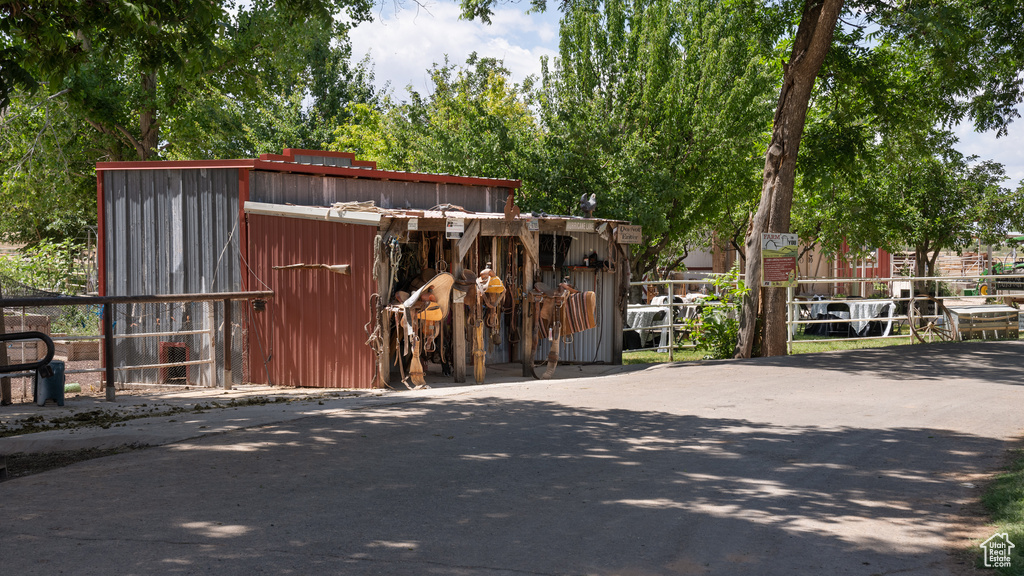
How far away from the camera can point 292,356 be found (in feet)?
40.6

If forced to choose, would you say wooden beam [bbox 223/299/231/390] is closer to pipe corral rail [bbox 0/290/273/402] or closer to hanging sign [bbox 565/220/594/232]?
pipe corral rail [bbox 0/290/273/402]

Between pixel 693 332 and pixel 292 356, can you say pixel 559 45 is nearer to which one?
pixel 693 332

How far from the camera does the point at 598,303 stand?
48.1 feet

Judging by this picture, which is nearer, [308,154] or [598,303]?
[598,303]

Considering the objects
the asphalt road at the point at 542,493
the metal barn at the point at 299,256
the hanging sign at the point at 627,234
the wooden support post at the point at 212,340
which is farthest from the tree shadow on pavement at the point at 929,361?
the wooden support post at the point at 212,340

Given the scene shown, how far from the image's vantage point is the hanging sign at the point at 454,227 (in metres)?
11.7

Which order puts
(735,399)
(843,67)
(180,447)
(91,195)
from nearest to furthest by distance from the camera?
1. (180,447)
2. (735,399)
3. (843,67)
4. (91,195)

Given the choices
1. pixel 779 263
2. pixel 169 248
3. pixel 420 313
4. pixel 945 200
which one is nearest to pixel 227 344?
pixel 169 248

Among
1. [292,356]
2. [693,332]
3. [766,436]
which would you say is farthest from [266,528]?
[693,332]

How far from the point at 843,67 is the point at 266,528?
1431cm

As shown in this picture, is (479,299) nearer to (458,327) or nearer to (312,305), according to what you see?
(458,327)

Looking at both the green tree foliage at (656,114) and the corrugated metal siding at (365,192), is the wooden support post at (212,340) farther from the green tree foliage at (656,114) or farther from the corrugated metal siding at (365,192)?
the green tree foliage at (656,114)

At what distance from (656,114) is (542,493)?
1881 centimetres

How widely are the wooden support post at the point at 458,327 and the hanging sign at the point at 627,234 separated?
3.01 m
